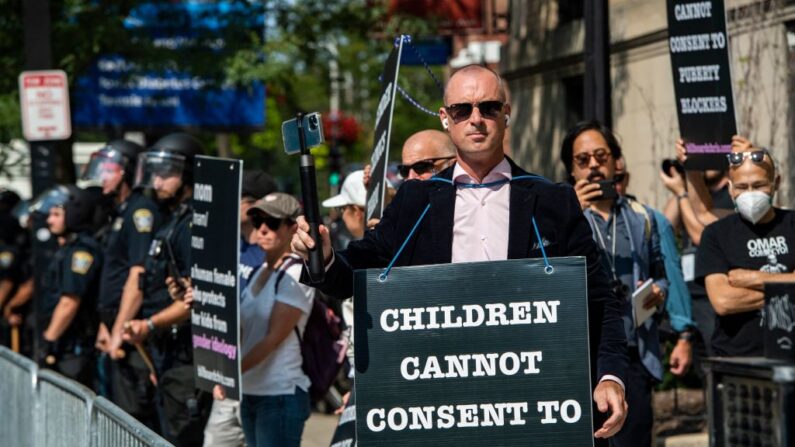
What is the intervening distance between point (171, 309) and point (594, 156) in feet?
9.26

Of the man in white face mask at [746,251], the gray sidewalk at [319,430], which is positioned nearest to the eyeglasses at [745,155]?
the man in white face mask at [746,251]

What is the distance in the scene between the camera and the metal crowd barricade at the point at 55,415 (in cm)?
541

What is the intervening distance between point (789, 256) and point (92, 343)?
5841mm

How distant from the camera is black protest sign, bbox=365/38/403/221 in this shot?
681 cm

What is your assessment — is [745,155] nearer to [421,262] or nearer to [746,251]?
[746,251]

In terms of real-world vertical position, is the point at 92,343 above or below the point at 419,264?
below

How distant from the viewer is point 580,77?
16250mm

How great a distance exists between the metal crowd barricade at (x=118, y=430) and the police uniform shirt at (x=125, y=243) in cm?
353

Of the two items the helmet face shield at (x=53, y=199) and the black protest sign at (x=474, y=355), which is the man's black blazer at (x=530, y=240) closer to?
the black protest sign at (x=474, y=355)

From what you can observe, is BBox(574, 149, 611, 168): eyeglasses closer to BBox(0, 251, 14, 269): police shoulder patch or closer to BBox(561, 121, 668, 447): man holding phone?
BBox(561, 121, 668, 447): man holding phone

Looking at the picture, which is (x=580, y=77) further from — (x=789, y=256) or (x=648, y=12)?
(x=789, y=256)

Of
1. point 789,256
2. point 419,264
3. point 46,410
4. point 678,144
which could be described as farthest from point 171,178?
point 419,264

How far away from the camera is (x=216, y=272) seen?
7367 millimetres

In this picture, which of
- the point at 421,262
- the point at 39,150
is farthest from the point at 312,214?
the point at 39,150
